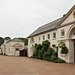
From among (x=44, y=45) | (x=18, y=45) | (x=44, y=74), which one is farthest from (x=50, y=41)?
(x=18, y=45)

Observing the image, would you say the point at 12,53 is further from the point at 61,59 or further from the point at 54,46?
the point at 61,59

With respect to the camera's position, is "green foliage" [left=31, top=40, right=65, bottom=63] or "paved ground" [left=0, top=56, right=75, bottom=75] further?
"green foliage" [left=31, top=40, right=65, bottom=63]

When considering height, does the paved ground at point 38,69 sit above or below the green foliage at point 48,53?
below

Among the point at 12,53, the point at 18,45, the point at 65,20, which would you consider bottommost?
the point at 12,53

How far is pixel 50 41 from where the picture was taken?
969 inches

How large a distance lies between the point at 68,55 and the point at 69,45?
1491 millimetres

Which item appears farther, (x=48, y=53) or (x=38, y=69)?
(x=48, y=53)

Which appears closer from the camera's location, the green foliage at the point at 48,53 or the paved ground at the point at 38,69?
the paved ground at the point at 38,69

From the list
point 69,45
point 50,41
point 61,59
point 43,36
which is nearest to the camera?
point 69,45

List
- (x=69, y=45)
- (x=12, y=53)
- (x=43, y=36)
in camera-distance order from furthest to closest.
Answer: (x=12, y=53) → (x=43, y=36) → (x=69, y=45)

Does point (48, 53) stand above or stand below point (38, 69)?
above

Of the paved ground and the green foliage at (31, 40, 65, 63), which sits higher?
the green foliage at (31, 40, 65, 63)

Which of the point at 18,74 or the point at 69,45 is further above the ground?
the point at 69,45

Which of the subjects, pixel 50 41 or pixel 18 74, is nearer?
pixel 18 74
